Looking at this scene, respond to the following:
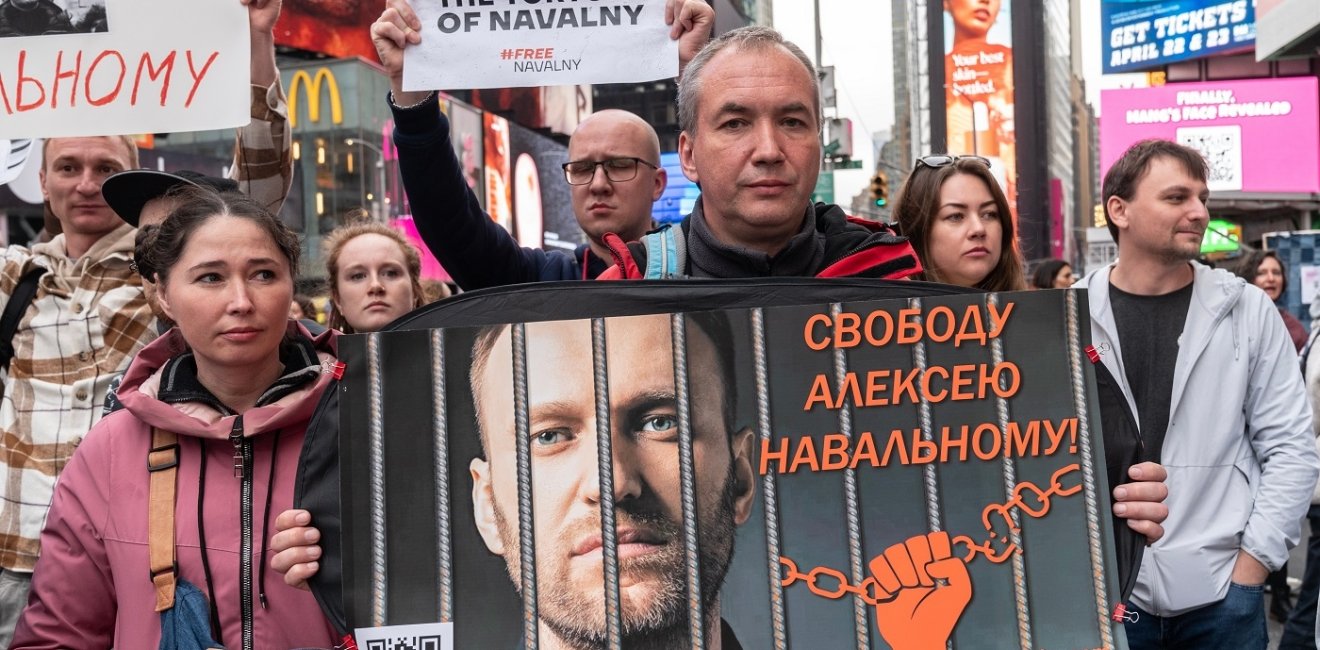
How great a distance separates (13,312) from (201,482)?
4.91 feet

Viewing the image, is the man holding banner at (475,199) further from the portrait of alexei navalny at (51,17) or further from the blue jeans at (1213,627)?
the blue jeans at (1213,627)

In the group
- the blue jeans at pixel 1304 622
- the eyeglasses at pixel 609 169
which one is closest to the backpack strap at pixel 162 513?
the eyeglasses at pixel 609 169

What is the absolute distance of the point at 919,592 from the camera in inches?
75.8

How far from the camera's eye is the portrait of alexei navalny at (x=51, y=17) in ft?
10.5

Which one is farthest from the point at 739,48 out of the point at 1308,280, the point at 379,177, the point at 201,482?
the point at 379,177

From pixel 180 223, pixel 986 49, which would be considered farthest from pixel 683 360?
pixel 986 49

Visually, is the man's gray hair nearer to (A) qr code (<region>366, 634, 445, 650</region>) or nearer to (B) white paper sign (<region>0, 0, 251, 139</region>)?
(A) qr code (<region>366, 634, 445, 650</region>)

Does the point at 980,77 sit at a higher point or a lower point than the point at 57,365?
higher

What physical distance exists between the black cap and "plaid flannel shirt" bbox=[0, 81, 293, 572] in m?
0.20

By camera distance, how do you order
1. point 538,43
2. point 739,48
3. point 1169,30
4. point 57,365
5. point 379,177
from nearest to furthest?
point 739,48 → point 538,43 → point 57,365 → point 379,177 → point 1169,30

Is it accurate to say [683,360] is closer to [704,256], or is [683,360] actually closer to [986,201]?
[704,256]

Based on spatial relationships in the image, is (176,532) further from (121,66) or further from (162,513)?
(121,66)

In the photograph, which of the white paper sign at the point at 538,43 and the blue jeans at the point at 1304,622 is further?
the blue jeans at the point at 1304,622

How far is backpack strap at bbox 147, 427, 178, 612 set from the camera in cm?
233
